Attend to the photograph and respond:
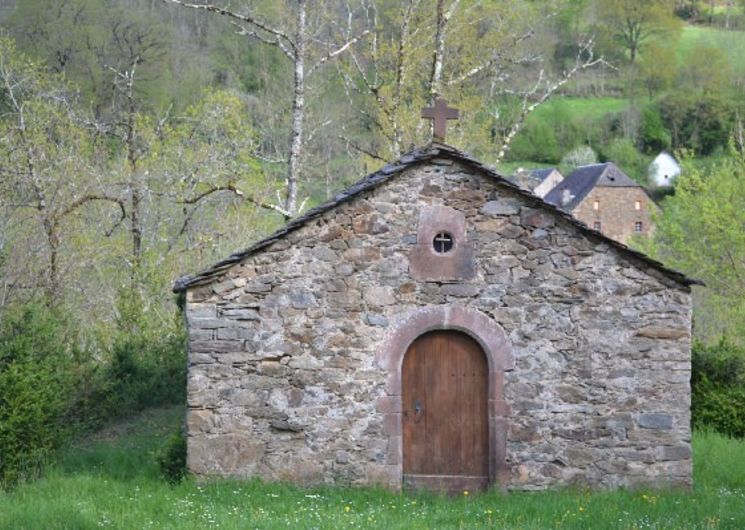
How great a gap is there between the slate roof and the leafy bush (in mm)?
31119

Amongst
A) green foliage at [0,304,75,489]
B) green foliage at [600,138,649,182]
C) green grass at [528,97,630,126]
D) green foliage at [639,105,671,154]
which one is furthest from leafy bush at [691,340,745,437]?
green foliage at [639,105,671,154]

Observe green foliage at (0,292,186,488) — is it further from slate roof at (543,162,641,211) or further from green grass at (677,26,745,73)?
green grass at (677,26,745,73)

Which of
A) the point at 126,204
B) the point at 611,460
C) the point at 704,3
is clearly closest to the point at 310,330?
the point at 611,460

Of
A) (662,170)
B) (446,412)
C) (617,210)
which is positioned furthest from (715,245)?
(662,170)

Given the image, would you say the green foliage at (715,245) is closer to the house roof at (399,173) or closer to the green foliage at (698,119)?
the house roof at (399,173)

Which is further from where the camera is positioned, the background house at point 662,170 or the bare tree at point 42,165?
the background house at point 662,170

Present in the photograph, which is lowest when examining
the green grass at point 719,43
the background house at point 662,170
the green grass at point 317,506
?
the green grass at point 317,506

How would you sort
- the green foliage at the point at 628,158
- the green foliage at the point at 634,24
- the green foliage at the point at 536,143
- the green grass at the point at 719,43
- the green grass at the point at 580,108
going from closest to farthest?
1. the green foliage at the point at 536,143
2. the green foliage at the point at 628,158
3. the green grass at the point at 580,108
4. the green grass at the point at 719,43
5. the green foliage at the point at 634,24

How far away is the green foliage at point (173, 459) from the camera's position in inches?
408

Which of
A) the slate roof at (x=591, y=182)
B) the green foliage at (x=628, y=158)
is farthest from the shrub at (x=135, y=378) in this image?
the green foliage at (x=628, y=158)

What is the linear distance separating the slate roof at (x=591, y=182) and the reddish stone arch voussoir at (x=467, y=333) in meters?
36.5

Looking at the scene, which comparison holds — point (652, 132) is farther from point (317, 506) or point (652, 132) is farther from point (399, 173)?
point (317, 506)

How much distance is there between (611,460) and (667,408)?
873 millimetres

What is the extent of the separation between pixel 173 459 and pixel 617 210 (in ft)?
133
